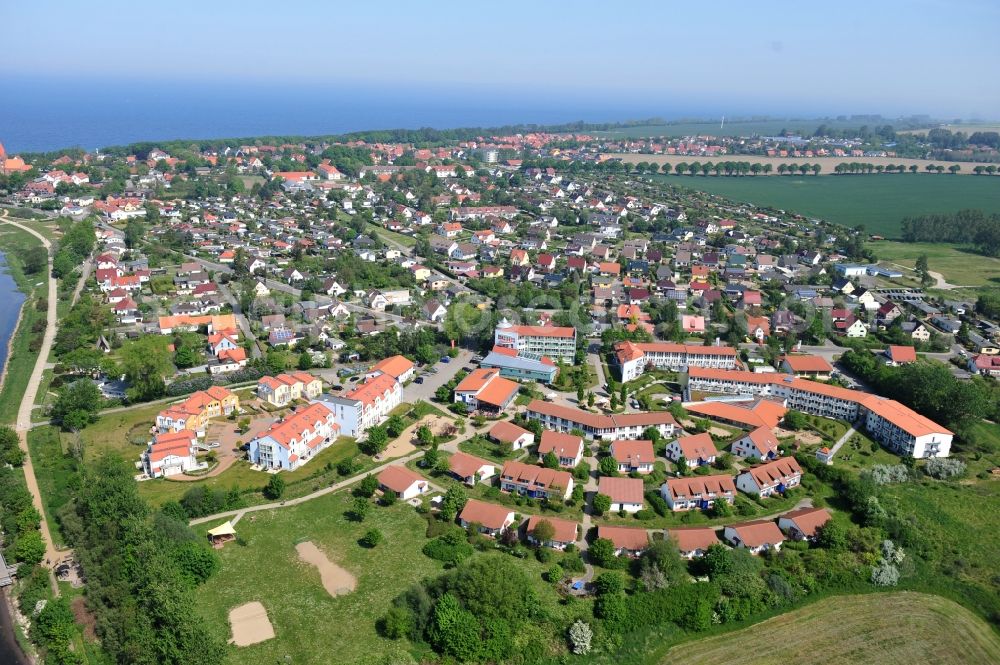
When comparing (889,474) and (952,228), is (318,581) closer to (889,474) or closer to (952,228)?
(889,474)

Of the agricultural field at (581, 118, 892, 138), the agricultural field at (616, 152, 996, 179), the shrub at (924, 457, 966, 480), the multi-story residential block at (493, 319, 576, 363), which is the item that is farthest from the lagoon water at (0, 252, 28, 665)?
the agricultural field at (581, 118, 892, 138)

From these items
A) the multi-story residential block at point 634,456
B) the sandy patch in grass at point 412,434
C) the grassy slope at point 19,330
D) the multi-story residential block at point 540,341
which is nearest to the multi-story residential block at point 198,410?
the grassy slope at point 19,330

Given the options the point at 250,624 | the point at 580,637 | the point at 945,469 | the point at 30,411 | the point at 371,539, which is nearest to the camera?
the point at 580,637

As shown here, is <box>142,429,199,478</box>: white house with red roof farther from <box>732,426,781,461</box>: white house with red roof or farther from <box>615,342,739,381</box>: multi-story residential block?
<box>732,426,781,461</box>: white house with red roof

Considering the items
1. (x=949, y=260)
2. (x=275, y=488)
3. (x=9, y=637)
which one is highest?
(x=949, y=260)

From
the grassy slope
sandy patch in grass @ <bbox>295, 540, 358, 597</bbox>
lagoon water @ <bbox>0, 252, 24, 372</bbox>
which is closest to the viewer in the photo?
sandy patch in grass @ <bbox>295, 540, 358, 597</bbox>

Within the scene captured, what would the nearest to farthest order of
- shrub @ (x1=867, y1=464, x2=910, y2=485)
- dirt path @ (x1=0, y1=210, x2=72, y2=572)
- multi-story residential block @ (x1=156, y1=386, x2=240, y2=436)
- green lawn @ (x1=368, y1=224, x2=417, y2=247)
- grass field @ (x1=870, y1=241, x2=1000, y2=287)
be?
1. dirt path @ (x1=0, y1=210, x2=72, y2=572)
2. shrub @ (x1=867, y1=464, x2=910, y2=485)
3. multi-story residential block @ (x1=156, y1=386, x2=240, y2=436)
4. grass field @ (x1=870, y1=241, x2=1000, y2=287)
5. green lawn @ (x1=368, y1=224, x2=417, y2=247)

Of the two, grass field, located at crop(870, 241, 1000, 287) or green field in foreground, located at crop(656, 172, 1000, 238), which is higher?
green field in foreground, located at crop(656, 172, 1000, 238)

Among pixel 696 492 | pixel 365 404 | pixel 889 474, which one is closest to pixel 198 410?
pixel 365 404
